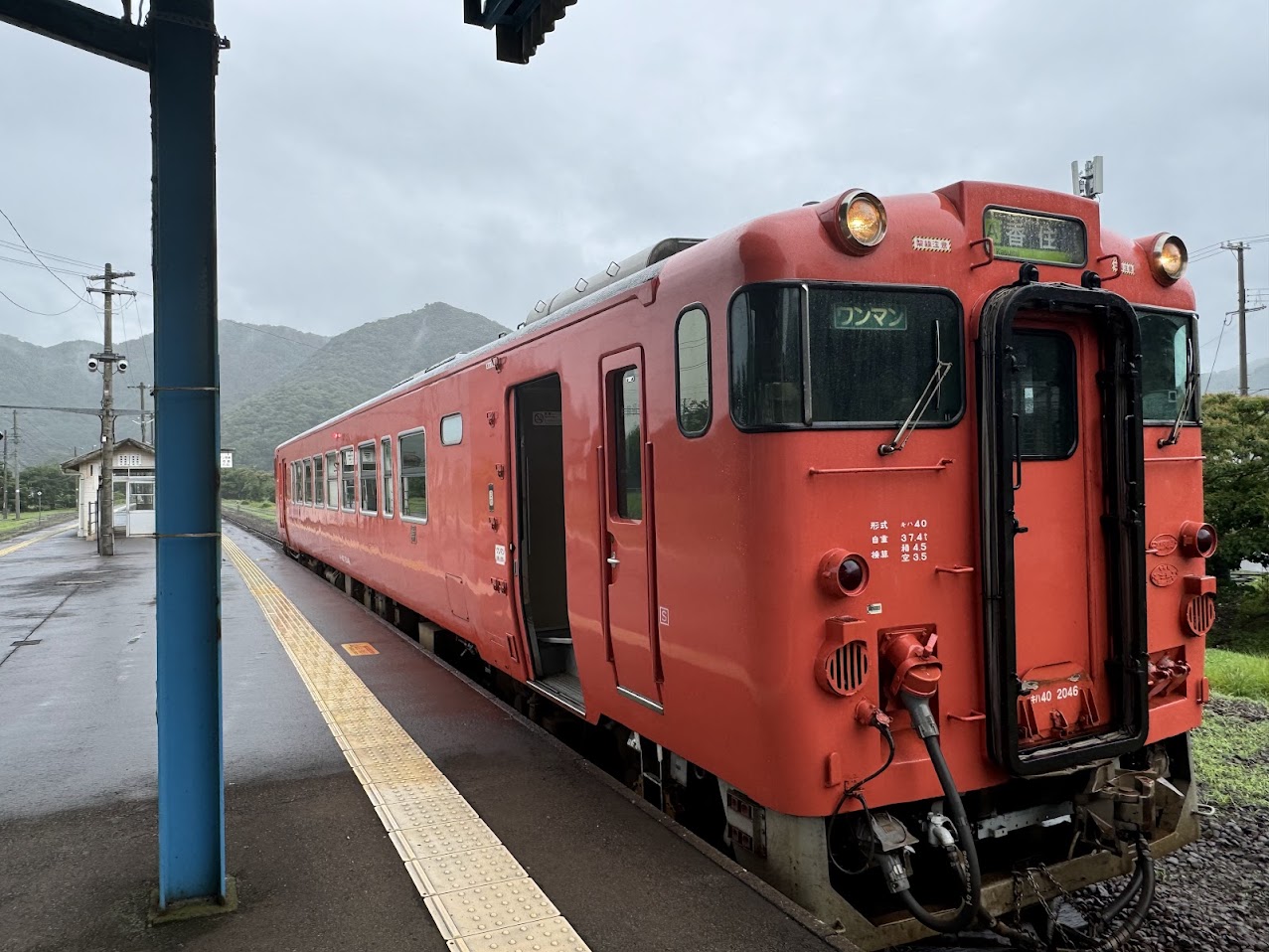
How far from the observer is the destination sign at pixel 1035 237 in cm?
369

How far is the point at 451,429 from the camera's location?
7332mm

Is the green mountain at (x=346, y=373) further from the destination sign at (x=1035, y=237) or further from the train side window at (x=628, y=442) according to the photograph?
the destination sign at (x=1035, y=237)

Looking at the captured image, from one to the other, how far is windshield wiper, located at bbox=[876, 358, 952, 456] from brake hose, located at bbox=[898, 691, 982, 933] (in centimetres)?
90

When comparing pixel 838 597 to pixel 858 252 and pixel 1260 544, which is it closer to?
pixel 858 252

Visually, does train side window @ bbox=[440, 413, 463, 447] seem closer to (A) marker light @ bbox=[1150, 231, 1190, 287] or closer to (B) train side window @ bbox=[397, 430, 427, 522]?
(B) train side window @ bbox=[397, 430, 427, 522]

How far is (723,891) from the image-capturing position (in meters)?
3.49

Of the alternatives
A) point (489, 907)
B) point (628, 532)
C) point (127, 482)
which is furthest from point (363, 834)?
point (127, 482)

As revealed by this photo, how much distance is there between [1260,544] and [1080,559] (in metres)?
16.4

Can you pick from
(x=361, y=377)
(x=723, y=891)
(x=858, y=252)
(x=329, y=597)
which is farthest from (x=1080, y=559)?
(x=361, y=377)

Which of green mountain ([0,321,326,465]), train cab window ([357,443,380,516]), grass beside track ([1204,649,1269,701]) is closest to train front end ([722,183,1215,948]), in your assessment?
grass beside track ([1204,649,1269,701])

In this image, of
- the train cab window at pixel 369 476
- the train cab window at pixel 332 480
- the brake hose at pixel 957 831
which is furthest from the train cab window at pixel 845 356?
the train cab window at pixel 332 480

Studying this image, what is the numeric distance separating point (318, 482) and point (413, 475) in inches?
271

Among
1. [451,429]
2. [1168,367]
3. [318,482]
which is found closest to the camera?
[1168,367]

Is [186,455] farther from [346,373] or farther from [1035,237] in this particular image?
[346,373]
